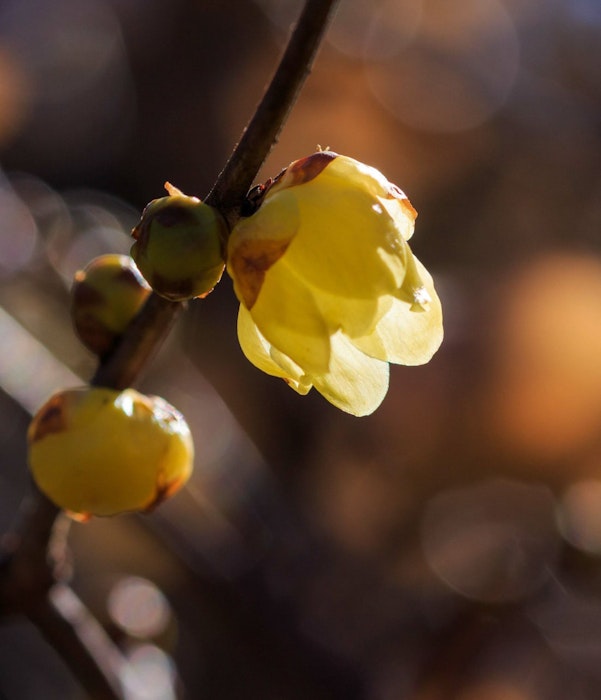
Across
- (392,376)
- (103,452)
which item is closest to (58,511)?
(103,452)

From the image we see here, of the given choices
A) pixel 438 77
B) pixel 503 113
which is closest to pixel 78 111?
pixel 438 77

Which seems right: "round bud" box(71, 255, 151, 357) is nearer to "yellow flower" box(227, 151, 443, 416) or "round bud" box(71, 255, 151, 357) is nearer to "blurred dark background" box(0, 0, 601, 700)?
"yellow flower" box(227, 151, 443, 416)

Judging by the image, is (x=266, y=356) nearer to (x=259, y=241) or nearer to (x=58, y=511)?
(x=259, y=241)

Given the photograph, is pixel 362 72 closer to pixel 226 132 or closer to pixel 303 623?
pixel 226 132

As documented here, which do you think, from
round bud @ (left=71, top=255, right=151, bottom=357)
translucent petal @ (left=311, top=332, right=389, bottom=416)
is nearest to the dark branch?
round bud @ (left=71, top=255, right=151, bottom=357)

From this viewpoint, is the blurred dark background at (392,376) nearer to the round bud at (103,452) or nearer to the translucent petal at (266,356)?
the round bud at (103,452)

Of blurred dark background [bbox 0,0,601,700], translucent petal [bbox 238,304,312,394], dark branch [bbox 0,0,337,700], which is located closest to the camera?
dark branch [bbox 0,0,337,700]
